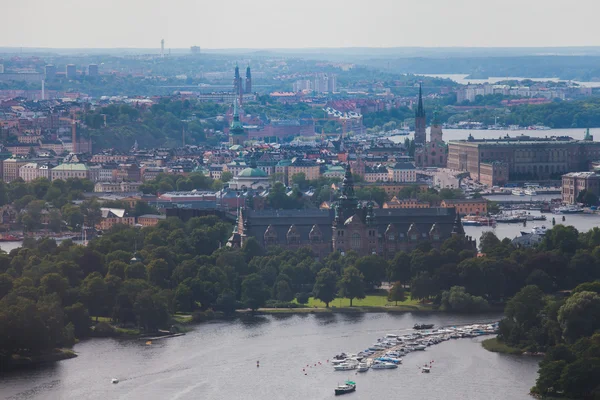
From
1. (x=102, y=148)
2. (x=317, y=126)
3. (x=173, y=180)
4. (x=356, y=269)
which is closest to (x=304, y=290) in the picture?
(x=356, y=269)

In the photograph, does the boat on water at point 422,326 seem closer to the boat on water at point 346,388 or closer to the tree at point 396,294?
the tree at point 396,294

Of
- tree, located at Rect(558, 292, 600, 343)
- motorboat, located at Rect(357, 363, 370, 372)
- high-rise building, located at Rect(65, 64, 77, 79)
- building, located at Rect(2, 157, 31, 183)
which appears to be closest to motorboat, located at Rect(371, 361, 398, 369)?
motorboat, located at Rect(357, 363, 370, 372)

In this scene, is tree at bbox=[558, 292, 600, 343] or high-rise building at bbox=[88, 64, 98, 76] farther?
high-rise building at bbox=[88, 64, 98, 76]

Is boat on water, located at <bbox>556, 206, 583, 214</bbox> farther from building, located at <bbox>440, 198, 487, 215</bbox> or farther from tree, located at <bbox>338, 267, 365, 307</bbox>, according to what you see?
tree, located at <bbox>338, 267, 365, 307</bbox>

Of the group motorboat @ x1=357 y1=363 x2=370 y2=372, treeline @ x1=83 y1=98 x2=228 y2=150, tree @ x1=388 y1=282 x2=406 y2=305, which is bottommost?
treeline @ x1=83 y1=98 x2=228 y2=150

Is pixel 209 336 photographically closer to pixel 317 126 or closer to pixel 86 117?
pixel 86 117

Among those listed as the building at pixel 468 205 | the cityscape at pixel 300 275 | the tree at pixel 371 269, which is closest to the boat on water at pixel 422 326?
the cityscape at pixel 300 275
